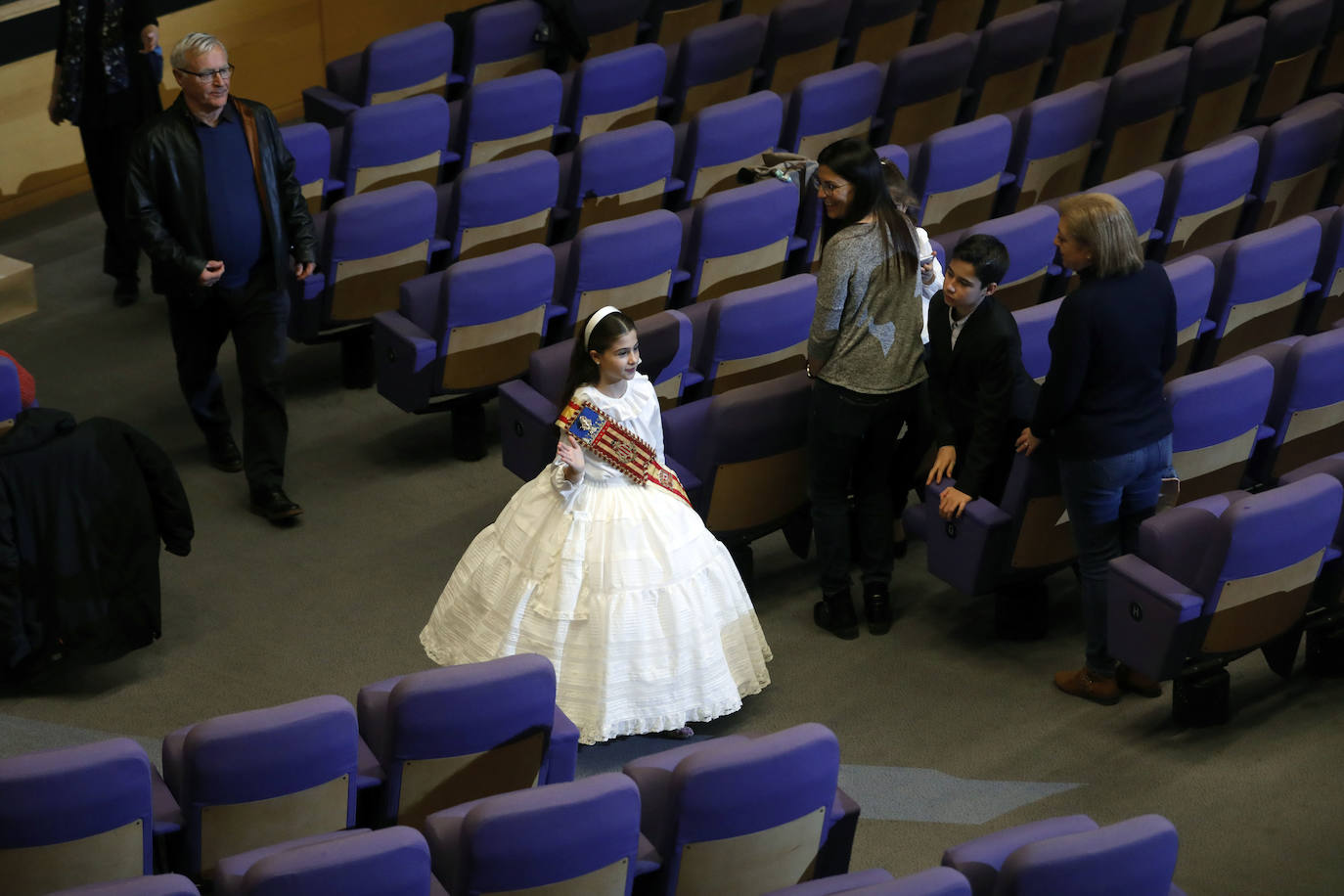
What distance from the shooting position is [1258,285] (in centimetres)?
548

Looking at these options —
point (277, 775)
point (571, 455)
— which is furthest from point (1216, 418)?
point (277, 775)

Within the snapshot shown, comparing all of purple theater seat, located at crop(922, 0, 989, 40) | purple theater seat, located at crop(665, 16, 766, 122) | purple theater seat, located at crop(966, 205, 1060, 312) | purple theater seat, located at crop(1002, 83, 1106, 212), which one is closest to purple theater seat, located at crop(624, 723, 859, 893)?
purple theater seat, located at crop(966, 205, 1060, 312)

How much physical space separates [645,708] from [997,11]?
5529 millimetres

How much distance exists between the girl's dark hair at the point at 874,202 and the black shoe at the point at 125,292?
3329 mm

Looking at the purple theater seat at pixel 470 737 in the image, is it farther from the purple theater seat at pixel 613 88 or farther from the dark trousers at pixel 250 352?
the purple theater seat at pixel 613 88

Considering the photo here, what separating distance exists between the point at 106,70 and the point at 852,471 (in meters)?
3.30

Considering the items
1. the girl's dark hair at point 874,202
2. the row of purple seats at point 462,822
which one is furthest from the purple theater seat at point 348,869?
the girl's dark hair at point 874,202

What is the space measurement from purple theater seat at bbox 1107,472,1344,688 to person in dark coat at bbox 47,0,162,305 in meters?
3.92

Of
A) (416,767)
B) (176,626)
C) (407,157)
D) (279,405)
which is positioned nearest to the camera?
(416,767)

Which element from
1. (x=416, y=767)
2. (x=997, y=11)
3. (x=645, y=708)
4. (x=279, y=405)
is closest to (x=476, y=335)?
(x=279, y=405)

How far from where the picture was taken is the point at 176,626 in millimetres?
4875

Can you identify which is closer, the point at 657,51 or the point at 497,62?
the point at 657,51

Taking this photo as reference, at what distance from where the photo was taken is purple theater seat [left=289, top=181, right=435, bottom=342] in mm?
5645

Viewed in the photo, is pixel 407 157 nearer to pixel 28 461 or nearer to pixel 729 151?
pixel 729 151
